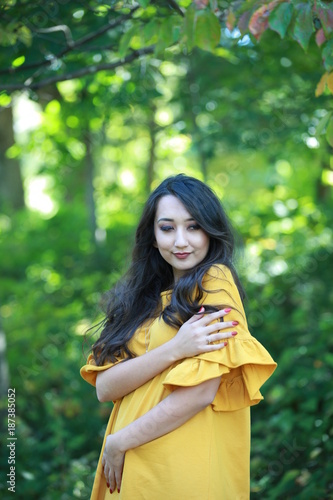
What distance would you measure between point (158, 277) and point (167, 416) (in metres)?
0.65

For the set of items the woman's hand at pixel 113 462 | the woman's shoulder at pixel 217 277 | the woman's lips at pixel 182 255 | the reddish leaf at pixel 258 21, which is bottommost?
the woman's hand at pixel 113 462

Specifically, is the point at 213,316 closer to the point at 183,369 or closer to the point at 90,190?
the point at 183,369

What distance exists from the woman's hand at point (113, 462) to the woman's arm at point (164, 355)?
177 mm

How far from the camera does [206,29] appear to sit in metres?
2.45

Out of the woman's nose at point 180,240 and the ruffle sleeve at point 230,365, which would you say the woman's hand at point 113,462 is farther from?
the woman's nose at point 180,240

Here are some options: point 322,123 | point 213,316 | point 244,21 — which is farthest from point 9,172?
point 213,316

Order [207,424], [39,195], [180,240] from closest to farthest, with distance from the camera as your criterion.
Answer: [207,424] < [180,240] < [39,195]

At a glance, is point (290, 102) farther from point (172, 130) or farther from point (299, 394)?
point (299, 394)

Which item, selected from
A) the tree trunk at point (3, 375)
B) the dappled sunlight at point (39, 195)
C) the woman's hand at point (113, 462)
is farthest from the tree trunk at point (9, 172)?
the woman's hand at point (113, 462)

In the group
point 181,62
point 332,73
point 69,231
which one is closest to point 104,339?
point 332,73

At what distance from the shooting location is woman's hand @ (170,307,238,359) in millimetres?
1938

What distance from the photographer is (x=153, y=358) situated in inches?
80.4

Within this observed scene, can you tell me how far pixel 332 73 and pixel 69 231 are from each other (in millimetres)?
7448

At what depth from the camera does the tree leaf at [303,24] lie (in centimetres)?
219
